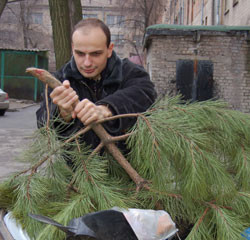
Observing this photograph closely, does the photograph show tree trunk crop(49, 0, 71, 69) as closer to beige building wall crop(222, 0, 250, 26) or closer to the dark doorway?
the dark doorway

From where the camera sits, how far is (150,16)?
20312mm

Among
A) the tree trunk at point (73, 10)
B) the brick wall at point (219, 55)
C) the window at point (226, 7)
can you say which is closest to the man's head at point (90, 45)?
the tree trunk at point (73, 10)

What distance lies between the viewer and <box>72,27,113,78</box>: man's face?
124cm

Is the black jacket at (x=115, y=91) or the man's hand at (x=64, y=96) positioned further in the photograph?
the black jacket at (x=115, y=91)

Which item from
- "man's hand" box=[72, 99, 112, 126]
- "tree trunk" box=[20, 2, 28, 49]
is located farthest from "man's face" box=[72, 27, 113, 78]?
"tree trunk" box=[20, 2, 28, 49]

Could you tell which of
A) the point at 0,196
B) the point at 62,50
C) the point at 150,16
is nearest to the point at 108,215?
the point at 0,196

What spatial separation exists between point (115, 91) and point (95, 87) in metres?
0.09

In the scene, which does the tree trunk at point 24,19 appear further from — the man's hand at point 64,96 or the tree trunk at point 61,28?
the man's hand at point 64,96

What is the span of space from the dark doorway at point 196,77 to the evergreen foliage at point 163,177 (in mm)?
7683

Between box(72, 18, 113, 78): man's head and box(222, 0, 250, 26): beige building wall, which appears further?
box(222, 0, 250, 26): beige building wall

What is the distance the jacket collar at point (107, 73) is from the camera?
1406 millimetres

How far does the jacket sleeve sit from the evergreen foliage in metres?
0.08

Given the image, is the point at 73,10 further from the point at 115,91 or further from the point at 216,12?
the point at 216,12

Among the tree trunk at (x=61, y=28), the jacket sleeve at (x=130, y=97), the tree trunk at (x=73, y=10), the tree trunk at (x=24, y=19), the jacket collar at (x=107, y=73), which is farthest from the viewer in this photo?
the tree trunk at (x=24, y=19)
